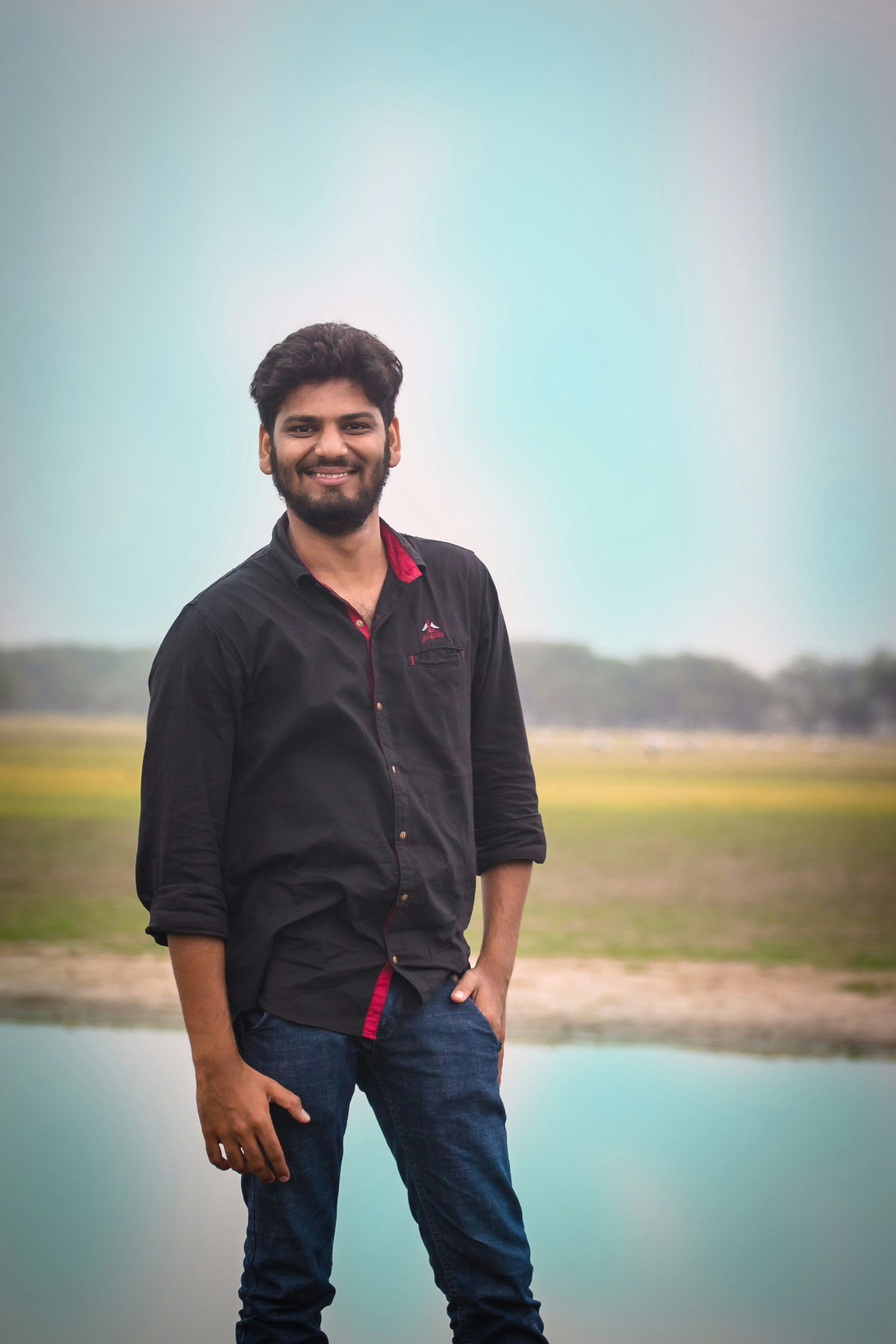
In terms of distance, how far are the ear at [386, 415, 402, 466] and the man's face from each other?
0.06 metres

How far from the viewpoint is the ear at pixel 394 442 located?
4.25 feet

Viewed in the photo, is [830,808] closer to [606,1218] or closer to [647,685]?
[647,685]

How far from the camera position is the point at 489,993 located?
4.01 ft

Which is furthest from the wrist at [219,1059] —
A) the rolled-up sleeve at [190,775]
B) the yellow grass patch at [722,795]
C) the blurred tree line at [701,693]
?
the blurred tree line at [701,693]

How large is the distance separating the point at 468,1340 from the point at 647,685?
23444 mm

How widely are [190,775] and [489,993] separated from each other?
1.34 feet

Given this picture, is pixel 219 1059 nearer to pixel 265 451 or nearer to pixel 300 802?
pixel 300 802

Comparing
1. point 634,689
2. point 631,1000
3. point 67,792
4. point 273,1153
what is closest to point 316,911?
point 273,1153

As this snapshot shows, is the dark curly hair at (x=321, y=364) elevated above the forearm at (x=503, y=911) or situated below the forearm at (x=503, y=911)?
above

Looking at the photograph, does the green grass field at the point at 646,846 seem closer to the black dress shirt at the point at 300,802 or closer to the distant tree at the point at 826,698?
the distant tree at the point at 826,698

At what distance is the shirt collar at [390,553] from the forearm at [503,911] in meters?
0.35

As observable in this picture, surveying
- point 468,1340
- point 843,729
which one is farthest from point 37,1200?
point 843,729

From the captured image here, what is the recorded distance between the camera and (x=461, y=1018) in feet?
3.83

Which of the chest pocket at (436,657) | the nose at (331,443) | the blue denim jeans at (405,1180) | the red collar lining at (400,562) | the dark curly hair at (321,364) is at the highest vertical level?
the dark curly hair at (321,364)
